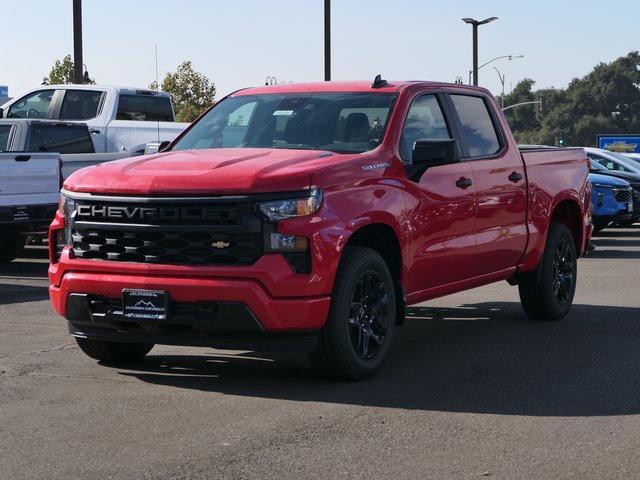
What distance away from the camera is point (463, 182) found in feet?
28.1

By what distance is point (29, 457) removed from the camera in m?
5.58

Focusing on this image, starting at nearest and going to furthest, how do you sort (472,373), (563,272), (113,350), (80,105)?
(472,373)
(113,350)
(563,272)
(80,105)

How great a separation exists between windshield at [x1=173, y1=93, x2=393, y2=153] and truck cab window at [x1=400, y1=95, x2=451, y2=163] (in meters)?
0.20

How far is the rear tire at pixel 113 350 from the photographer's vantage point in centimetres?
792

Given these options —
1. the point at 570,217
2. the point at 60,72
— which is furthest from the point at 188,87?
the point at 570,217

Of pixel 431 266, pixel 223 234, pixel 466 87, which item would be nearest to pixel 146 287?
pixel 223 234

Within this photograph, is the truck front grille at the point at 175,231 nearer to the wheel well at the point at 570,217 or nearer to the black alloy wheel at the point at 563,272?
the black alloy wheel at the point at 563,272

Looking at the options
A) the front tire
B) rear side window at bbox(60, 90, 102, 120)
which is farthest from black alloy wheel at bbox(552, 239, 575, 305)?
rear side window at bbox(60, 90, 102, 120)

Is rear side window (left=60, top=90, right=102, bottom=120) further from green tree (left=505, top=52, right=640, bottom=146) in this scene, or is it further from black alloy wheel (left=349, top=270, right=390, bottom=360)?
green tree (left=505, top=52, right=640, bottom=146)

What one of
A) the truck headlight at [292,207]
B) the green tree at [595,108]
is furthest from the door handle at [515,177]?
the green tree at [595,108]

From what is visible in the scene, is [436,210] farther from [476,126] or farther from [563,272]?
[563,272]

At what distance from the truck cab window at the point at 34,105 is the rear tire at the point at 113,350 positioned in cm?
1189

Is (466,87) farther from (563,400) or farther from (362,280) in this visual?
(563,400)

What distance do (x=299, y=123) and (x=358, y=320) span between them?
64.7 inches
